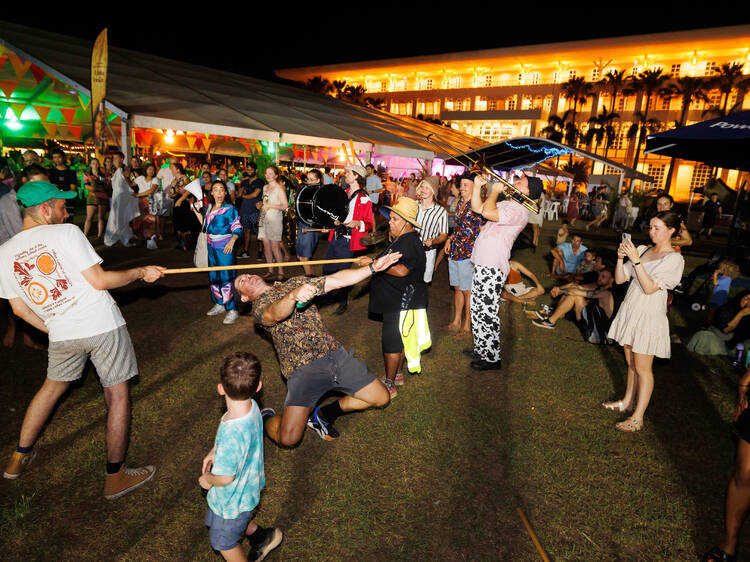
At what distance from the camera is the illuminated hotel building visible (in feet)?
144

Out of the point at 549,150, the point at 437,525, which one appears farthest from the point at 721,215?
the point at 437,525

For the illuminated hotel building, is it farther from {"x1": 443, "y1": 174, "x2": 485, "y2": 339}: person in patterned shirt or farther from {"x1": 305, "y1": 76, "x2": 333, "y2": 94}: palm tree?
{"x1": 443, "y1": 174, "x2": 485, "y2": 339}: person in patterned shirt

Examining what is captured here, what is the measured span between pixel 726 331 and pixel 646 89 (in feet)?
169

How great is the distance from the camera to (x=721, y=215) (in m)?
23.2

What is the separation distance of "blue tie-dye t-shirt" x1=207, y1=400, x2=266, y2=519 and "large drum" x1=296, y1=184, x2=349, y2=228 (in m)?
3.99

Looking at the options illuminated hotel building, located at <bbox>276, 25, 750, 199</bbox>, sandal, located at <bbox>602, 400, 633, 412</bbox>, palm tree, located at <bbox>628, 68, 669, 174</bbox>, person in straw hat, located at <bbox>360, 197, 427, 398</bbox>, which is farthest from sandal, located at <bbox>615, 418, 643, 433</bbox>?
palm tree, located at <bbox>628, 68, 669, 174</bbox>

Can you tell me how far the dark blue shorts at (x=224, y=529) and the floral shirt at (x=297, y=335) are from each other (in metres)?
1.10

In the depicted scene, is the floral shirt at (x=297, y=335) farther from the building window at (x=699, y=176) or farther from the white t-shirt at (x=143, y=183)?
the building window at (x=699, y=176)

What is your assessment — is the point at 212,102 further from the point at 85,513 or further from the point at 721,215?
the point at 721,215

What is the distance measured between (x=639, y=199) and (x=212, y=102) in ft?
79.9

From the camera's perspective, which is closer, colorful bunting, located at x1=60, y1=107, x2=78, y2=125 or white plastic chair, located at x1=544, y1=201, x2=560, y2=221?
colorful bunting, located at x1=60, y1=107, x2=78, y2=125

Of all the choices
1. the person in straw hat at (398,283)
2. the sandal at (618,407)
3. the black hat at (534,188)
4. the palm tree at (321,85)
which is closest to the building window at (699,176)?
the palm tree at (321,85)

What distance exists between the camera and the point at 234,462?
2125 millimetres

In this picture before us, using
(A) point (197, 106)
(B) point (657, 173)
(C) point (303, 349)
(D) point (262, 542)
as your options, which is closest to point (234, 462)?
(D) point (262, 542)
